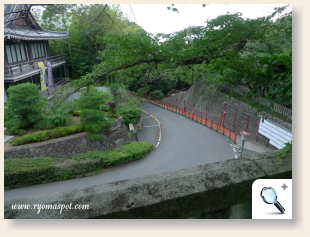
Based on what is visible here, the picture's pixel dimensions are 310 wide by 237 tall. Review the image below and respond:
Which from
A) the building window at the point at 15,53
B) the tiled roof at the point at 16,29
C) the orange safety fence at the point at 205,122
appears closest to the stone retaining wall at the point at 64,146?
the tiled roof at the point at 16,29

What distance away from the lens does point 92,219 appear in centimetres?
137

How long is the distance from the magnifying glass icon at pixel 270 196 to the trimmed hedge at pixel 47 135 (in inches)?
454

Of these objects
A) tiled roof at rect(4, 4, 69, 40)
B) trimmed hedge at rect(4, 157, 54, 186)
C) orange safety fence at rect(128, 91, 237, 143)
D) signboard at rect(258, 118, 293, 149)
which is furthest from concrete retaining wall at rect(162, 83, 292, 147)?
tiled roof at rect(4, 4, 69, 40)

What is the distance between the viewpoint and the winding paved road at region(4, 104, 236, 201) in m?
10.0

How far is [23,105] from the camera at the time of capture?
11.2m

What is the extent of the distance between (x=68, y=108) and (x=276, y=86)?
41.5ft

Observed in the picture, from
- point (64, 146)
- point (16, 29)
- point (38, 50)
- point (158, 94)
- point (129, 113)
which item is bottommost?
point (64, 146)

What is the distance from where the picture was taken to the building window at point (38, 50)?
1527 centimetres

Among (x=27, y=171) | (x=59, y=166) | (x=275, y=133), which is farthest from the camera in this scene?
(x=275, y=133)

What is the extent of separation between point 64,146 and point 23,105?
2.93 m

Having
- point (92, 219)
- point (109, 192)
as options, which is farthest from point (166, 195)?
point (92, 219)

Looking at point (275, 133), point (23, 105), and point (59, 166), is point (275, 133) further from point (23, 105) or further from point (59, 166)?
point (23, 105)

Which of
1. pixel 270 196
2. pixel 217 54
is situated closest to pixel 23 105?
→ pixel 217 54

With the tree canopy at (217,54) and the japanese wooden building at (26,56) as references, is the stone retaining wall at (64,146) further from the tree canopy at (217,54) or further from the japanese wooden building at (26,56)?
the tree canopy at (217,54)
